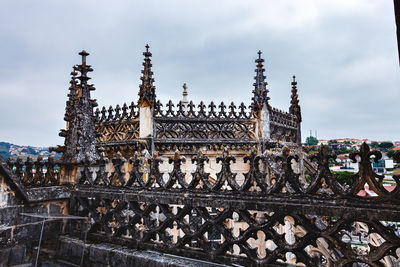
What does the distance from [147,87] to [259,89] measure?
4204mm

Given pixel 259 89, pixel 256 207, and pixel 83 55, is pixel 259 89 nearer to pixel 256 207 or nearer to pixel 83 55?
pixel 83 55

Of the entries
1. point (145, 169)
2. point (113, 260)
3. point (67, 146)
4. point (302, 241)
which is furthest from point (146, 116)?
point (302, 241)

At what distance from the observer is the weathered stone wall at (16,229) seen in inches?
171

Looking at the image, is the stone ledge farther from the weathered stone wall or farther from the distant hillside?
A: the distant hillside

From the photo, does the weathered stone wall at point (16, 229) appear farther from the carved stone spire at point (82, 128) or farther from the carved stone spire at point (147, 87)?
the carved stone spire at point (147, 87)

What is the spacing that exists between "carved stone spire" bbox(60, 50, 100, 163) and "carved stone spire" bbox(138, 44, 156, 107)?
4.09m

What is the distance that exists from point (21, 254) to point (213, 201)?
3.22 metres

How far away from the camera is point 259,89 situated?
35.5 ft

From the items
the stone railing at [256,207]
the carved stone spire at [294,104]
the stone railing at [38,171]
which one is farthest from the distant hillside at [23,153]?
the carved stone spire at [294,104]

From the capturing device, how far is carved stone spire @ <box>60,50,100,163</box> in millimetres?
5469

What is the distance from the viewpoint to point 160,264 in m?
3.89

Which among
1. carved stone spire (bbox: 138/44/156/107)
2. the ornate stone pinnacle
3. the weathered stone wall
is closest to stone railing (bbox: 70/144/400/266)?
the weathered stone wall

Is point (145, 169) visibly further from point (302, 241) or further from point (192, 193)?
point (302, 241)

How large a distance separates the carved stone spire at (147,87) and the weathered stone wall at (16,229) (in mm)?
5897
